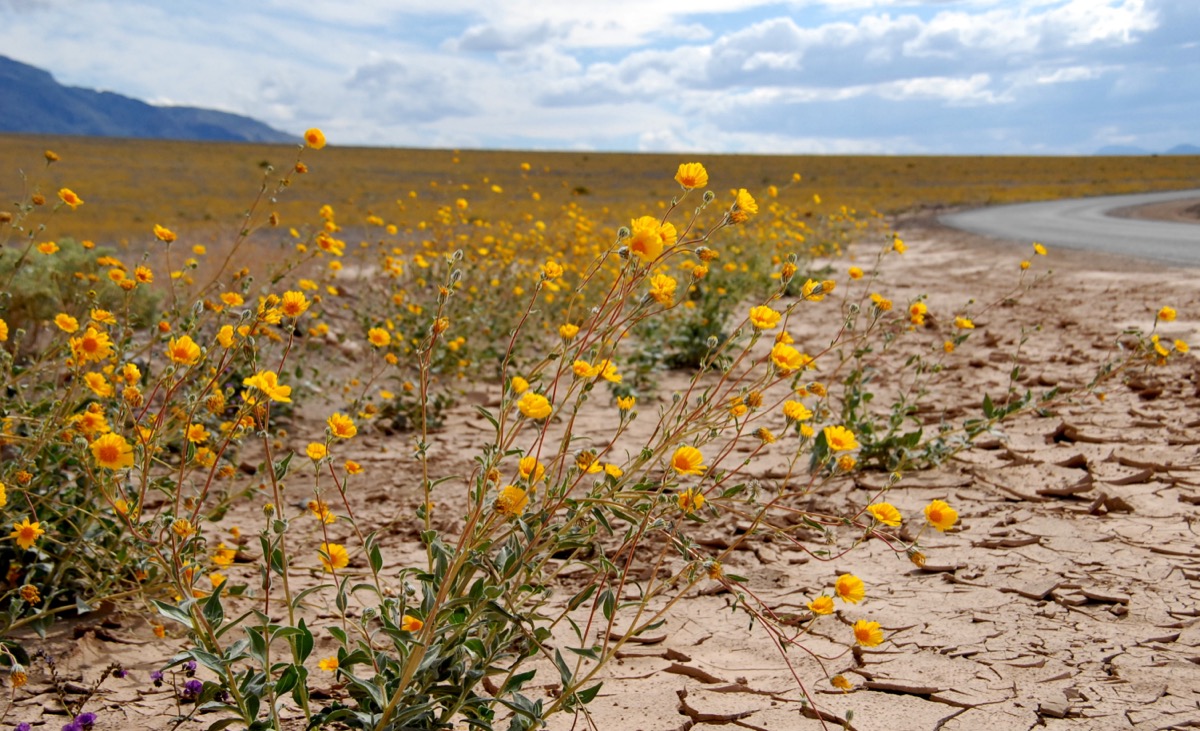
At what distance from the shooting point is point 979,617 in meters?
2.24

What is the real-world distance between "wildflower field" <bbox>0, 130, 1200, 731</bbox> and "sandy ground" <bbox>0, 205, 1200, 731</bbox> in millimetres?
11

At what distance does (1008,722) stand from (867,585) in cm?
76

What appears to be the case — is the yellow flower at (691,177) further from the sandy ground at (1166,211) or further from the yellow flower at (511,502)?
the sandy ground at (1166,211)

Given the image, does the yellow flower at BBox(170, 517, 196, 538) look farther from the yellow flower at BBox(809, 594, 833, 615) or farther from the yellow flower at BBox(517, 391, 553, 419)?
the yellow flower at BBox(809, 594, 833, 615)

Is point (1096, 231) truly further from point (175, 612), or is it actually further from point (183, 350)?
point (175, 612)

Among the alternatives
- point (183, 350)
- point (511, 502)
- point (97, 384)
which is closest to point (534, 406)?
point (511, 502)

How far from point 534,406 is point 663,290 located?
0.39m

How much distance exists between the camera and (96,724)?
1.88m

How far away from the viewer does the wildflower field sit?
61.9 inches

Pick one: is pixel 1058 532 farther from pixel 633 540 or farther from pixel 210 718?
pixel 210 718

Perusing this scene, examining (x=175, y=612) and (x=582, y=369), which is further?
(x=582, y=369)

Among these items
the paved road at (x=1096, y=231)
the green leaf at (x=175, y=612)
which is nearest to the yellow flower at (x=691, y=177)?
the green leaf at (x=175, y=612)

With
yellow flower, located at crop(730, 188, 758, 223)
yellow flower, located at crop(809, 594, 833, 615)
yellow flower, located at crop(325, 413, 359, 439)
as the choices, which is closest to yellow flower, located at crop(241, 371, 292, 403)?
yellow flower, located at crop(325, 413, 359, 439)

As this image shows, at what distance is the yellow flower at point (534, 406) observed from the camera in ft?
4.79
